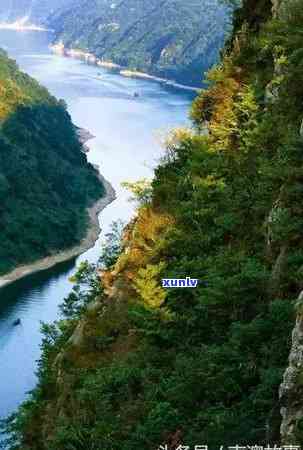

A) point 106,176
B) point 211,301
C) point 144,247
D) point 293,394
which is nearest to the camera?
point 293,394

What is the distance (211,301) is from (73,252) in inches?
3487

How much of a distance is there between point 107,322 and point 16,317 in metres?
55.8

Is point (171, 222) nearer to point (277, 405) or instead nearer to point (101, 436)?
point (101, 436)

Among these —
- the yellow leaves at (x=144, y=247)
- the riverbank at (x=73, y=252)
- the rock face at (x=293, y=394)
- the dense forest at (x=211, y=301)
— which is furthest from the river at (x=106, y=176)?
the rock face at (x=293, y=394)

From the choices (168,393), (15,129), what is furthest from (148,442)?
(15,129)

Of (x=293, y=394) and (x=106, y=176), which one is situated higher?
(x=293, y=394)

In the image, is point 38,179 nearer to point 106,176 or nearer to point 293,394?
point 106,176

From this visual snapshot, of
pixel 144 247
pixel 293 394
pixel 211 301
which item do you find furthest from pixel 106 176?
pixel 293 394

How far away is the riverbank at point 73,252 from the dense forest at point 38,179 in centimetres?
113

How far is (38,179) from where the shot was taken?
126000 mm

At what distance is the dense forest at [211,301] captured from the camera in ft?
45.6

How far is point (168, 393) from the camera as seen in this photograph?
15.3 metres

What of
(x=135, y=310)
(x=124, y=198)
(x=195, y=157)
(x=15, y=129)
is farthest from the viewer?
(x=15, y=129)

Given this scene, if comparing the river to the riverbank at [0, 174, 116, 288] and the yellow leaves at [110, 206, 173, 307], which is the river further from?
the yellow leaves at [110, 206, 173, 307]
